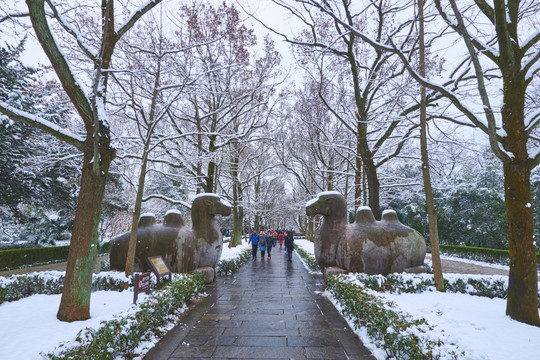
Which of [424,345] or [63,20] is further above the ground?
[63,20]

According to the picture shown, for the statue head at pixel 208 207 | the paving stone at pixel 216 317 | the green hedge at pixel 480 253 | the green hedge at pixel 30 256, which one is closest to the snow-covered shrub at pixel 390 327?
the paving stone at pixel 216 317

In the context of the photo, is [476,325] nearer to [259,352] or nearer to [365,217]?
[259,352]

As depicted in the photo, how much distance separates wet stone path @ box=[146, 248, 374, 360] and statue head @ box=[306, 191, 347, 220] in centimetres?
228

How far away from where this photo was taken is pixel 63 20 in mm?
5402

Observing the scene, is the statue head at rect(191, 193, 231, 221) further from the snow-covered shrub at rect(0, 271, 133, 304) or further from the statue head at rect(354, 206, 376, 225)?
the statue head at rect(354, 206, 376, 225)

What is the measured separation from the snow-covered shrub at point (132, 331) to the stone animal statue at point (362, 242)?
430cm

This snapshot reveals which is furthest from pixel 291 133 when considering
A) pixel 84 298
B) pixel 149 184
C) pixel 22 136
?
pixel 149 184

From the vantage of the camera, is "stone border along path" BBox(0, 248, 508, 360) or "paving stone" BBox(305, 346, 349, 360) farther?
"stone border along path" BBox(0, 248, 508, 360)

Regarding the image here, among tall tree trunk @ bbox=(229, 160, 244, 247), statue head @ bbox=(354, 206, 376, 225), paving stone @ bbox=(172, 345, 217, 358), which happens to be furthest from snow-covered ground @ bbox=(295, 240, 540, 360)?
tall tree trunk @ bbox=(229, 160, 244, 247)

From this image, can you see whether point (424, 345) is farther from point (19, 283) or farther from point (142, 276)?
point (19, 283)

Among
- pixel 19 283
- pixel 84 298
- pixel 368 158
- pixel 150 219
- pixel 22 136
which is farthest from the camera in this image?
pixel 22 136

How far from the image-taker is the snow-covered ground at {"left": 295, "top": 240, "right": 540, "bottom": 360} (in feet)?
11.9

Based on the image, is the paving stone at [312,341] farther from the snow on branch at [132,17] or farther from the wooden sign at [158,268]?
the snow on branch at [132,17]

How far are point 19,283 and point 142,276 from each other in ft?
12.2
